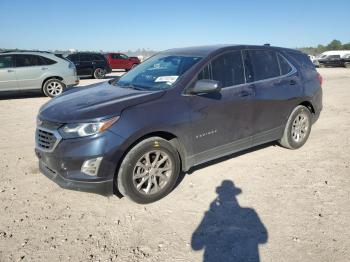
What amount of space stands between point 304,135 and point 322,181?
5.08 feet

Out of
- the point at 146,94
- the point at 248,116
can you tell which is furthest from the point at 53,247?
the point at 248,116

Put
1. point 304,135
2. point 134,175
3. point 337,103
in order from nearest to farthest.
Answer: point 134,175 < point 304,135 < point 337,103

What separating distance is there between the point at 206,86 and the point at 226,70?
2.44ft

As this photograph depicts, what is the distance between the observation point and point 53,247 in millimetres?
3035

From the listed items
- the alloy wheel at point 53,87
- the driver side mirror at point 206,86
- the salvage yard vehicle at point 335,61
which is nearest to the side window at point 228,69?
the driver side mirror at point 206,86

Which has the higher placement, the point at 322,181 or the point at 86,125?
the point at 86,125

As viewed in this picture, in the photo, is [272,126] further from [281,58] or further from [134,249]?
[134,249]

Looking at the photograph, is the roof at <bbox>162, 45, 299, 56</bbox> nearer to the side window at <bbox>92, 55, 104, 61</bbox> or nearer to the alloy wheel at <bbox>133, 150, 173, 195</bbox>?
the alloy wheel at <bbox>133, 150, 173, 195</bbox>

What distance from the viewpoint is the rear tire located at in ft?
17.8

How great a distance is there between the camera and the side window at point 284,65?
5270mm

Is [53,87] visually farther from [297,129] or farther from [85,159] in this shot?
[85,159]

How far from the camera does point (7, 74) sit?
1097cm

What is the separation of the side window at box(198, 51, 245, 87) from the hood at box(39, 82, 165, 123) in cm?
80

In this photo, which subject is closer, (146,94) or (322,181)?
(146,94)
